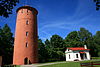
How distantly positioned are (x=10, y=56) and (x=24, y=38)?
12.6 m

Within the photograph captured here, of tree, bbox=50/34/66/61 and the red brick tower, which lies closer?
the red brick tower

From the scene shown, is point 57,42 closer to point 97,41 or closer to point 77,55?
point 77,55

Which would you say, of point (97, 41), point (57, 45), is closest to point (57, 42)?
point (57, 45)

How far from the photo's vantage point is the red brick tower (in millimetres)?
24297

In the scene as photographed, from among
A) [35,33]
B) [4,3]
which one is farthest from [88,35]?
[4,3]

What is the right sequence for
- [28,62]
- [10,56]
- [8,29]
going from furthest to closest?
[8,29] → [10,56] → [28,62]

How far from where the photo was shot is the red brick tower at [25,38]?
24297 millimetres

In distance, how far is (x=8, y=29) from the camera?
39562 millimetres

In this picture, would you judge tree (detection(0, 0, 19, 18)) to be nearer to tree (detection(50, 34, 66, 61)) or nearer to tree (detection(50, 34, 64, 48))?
tree (detection(50, 34, 66, 61))

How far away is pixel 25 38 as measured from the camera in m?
25.1

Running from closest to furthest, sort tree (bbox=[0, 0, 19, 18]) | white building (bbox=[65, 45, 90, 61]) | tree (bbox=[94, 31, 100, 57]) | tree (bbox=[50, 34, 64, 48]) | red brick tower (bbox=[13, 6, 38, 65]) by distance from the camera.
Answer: tree (bbox=[0, 0, 19, 18]) → red brick tower (bbox=[13, 6, 38, 65]) → white building (bbox=[65, 45, 90, 61]) → tree (bbox=[50, 34, 64, 48]) → tree (bbox=[94, 31, 100, 57])

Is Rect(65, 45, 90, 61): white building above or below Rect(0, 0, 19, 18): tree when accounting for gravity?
below

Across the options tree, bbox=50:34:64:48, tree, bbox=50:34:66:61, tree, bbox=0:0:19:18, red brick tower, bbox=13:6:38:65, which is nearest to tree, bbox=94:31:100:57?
tree, bbox=50:34:66:61

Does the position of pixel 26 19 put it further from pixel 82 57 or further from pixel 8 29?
pixel 82 57
